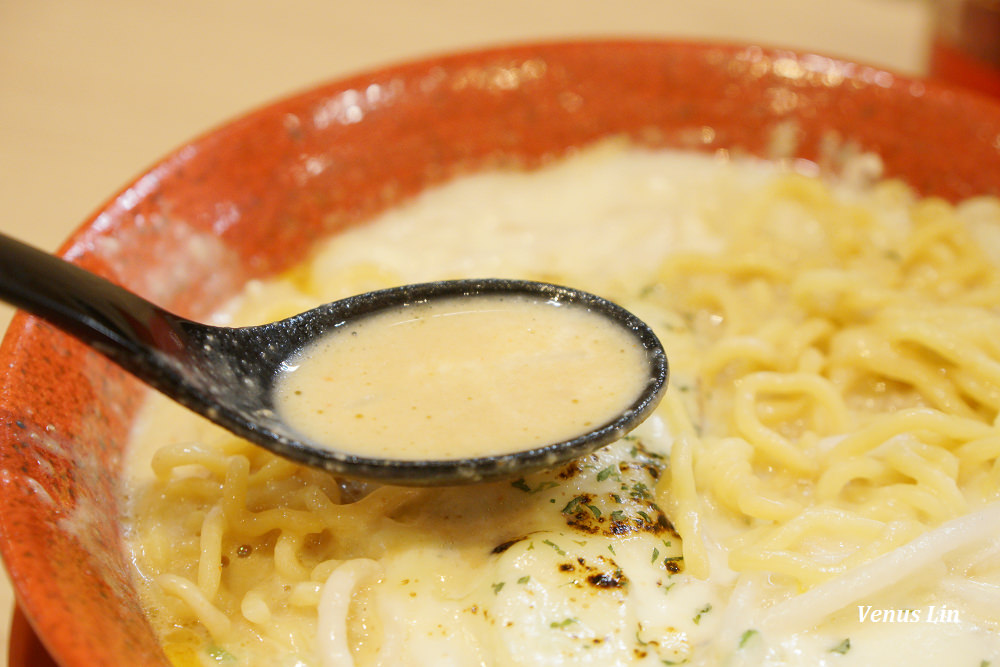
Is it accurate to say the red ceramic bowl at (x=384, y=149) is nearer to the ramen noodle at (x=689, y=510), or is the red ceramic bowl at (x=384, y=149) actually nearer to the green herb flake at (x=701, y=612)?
the ramen noodle at (x=689, y=510)

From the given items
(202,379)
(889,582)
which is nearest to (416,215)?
(202,379)

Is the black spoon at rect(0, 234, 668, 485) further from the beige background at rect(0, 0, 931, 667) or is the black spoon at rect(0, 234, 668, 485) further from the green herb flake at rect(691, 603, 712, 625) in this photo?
the beige background at rect(0, 0, 931, 667)

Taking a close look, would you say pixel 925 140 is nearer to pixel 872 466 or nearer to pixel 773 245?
pixel 773 245

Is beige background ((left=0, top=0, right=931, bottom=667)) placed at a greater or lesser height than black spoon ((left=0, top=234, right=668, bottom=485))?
greater

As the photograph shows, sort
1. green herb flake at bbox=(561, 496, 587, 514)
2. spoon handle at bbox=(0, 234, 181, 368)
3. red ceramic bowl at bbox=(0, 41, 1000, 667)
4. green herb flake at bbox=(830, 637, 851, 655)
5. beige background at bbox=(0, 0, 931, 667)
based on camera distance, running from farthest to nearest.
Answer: beige background at bbox=(0, 0, 931, 667) < red ceramic bowl at bbox=(0, 41, 1000, 667) < green herb flake at bbox=(561, 496, 587, 514) < green herb flake at bbox=(830, 637, 851, 655) < spoon handle at bbox=(0, 234, 181, 368)

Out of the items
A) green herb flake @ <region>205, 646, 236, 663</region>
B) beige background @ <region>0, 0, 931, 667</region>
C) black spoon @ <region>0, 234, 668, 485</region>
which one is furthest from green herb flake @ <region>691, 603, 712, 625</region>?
beige background @ <region>0, 0, 931, 667</region>

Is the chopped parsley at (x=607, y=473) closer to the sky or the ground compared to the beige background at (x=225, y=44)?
closer to the ground

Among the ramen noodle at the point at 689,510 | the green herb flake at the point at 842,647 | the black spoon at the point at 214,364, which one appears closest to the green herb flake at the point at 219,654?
the ramen noodle at the point at 689,510
